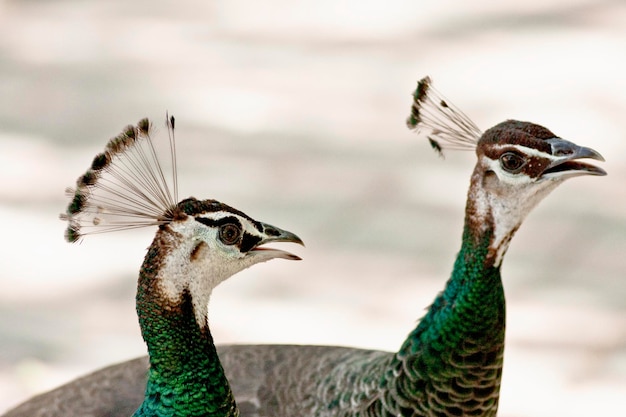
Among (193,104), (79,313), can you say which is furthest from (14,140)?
(79,313)

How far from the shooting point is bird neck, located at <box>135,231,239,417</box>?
1846 mm

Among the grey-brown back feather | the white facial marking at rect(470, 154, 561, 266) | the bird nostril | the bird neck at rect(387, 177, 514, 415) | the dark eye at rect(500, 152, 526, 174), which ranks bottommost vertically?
the grey-brown back feather

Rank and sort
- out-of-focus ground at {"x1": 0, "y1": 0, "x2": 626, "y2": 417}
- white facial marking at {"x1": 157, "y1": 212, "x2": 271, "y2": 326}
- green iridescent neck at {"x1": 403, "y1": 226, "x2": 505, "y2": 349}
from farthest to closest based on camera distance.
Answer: out-of-focus ground at {"x1": 0, "y1": 0, "x2": 626, "y2": 417} → green iridescent neck at {"x1": 403, "y1": 226, "x2": 505, "y2": 349} → white facial marking at {"x1": 157, "y1": 212, "x2": 271, "y2": 326}

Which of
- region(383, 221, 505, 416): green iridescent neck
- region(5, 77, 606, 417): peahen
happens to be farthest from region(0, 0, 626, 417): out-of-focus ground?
region(383, 221, 505, 416): green iridescent neck

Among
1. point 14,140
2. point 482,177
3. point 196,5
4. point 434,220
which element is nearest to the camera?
point 482,177

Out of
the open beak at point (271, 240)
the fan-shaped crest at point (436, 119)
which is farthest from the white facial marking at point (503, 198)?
the open beak at point (271, 240)

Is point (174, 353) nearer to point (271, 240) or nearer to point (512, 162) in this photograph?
point (271, 240)

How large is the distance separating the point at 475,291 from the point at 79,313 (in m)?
1.71

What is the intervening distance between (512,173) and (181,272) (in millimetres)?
552

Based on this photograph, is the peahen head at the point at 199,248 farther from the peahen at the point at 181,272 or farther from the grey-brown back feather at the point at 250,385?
the grey-brown back feather at the point at 250,385

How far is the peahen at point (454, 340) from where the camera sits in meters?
1.93

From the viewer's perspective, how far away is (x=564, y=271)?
3633mm

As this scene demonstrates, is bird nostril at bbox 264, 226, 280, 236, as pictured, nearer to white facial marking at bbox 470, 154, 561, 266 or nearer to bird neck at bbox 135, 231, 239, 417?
bird neck at bbox 135, 231, 239, 417

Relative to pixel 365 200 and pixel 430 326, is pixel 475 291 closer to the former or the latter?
pixel 430 326
